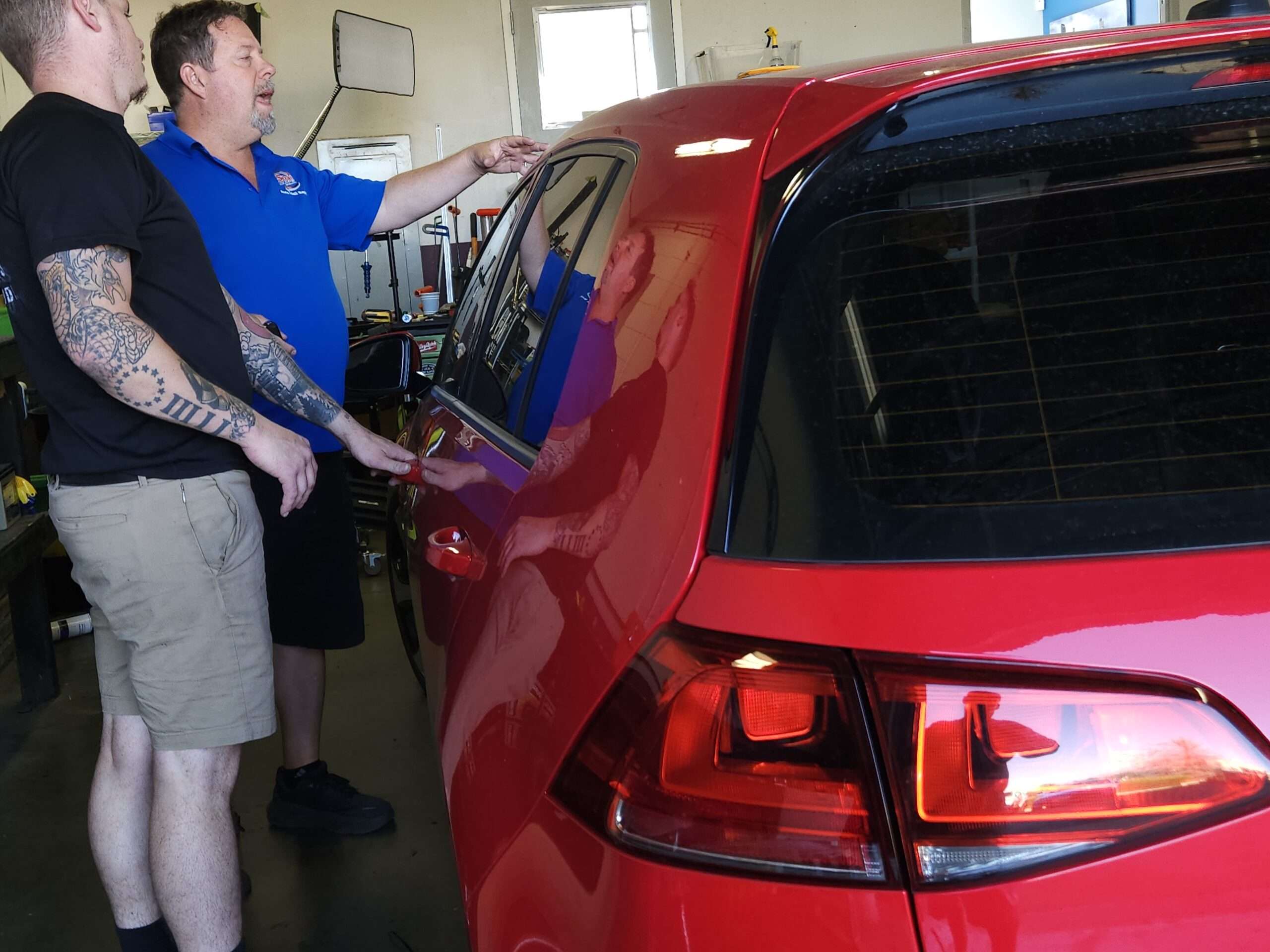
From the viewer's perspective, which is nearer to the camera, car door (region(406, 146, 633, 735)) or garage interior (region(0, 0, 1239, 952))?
car door (region(406, 146, 633, 735))

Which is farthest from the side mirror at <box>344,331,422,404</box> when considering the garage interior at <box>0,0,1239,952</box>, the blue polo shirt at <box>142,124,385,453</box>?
the garage interior at <box>0,0,1239,952</box>

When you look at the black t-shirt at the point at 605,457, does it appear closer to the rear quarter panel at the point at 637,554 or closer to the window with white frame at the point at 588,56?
the rear quarter panel at the point at 637,554

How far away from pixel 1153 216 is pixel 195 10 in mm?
2051

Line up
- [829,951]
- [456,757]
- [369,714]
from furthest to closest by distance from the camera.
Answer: [369,714] < [456,757] < [829,951]

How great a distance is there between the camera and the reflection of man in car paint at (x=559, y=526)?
98 cm

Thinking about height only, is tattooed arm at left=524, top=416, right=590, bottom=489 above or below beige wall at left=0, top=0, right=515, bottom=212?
below

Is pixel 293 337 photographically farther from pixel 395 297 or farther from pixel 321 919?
pixel 395 297

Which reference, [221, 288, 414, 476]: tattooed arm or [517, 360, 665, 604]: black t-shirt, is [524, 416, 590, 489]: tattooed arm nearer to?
[517, 360, 665, 604]: black t-shirt

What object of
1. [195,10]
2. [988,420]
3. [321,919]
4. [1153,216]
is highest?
[195,10]

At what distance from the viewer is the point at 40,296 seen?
1.59 meters

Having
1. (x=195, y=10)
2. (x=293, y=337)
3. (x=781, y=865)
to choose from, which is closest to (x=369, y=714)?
(x=293, y=337)

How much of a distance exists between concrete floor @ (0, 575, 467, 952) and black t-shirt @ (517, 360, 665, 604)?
137cm

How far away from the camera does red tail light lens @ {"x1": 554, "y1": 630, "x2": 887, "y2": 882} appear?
2.54 feet

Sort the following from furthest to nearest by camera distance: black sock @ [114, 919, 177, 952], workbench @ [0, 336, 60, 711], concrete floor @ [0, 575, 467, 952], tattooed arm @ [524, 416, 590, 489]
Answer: workbench @ [0, 336, 60, 711] → concrete floor @ [0, 575, 467, 952] → black sock @ [114, 919, 177, 952] → tattooed arm @ [524, 416, 590, 489]
